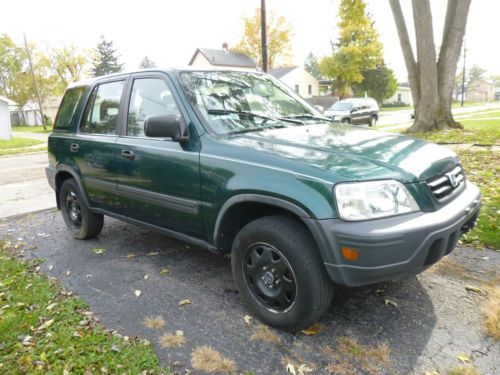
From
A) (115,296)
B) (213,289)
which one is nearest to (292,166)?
(213,289)

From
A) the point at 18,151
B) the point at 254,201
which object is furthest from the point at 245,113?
the point at 18,151

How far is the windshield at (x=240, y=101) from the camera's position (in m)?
3.33

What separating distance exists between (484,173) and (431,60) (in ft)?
24.2

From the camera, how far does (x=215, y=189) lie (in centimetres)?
300

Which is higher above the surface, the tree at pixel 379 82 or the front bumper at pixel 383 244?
the tree at pixel 379 82

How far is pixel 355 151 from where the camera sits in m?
2.77

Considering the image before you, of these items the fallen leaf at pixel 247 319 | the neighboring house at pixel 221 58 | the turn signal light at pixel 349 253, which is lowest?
the fallen leaf at pixel 247 319

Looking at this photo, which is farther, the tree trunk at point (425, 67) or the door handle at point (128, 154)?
the tree trunk at point (425, 67)

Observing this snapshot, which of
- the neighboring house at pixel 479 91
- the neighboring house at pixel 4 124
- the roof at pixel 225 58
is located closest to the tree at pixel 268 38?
the roof at pixel 225 58

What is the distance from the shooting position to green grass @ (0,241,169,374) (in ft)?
8.41

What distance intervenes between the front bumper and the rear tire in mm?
3252

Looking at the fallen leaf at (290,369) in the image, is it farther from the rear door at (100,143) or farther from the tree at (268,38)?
the tree at (268,38)

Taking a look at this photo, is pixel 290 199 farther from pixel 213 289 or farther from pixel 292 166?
pixel 213 289

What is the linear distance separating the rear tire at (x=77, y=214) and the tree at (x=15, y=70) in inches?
1901
